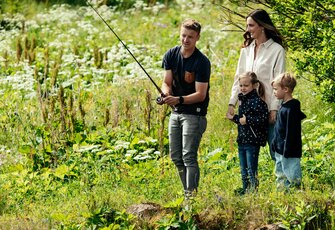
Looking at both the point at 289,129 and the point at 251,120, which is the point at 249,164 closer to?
the point at 251,120

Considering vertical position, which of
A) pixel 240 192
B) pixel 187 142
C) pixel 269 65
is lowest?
pixel 240 192

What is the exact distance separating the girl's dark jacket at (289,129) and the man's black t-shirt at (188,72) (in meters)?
0.68

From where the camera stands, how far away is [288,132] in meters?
7.85

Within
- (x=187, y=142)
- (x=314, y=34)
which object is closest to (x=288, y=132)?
(x=187, y=142)

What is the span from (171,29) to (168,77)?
318 inches

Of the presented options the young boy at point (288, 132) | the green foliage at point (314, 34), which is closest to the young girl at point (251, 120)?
the young boy at point (288, 132)

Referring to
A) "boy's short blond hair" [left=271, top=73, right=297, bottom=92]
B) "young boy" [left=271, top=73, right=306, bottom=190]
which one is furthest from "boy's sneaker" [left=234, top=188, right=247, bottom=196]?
"boy's short blond hair" [left=271, top=73, right=297, bottom=92]

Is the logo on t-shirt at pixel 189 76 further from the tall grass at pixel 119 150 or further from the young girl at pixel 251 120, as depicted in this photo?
the tall grass at pixel 119 150

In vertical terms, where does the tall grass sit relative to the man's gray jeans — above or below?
below

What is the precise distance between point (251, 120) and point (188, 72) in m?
0.68

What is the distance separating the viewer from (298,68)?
357 inches

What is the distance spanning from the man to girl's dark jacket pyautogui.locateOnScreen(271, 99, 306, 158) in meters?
0.67

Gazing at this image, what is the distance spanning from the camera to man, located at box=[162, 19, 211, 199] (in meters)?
7.98

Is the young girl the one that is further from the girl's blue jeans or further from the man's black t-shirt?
the man's black t-shirt
